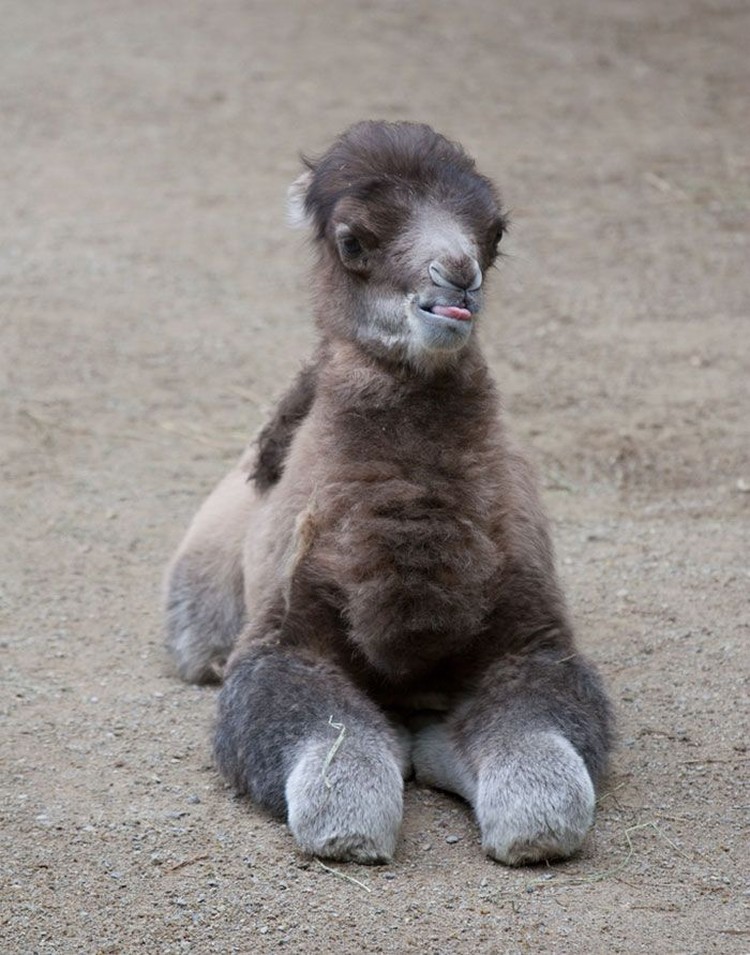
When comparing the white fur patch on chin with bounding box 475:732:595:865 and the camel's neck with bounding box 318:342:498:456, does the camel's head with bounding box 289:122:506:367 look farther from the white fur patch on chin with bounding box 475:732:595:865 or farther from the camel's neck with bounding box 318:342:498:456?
the white fur patch on chin with bounding box 475:732:595:865

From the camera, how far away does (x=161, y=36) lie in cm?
1512

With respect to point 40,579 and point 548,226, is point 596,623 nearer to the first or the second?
point 40,579

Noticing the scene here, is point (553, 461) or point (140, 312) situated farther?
point (140, 312)

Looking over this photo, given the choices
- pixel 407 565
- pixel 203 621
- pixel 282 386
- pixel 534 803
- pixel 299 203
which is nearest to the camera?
pixel 534 803

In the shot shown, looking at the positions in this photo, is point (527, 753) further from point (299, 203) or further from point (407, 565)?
point (299, 203)

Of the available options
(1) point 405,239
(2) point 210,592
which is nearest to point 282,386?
(2) point 210,592

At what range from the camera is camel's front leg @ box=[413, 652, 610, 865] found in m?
4.81

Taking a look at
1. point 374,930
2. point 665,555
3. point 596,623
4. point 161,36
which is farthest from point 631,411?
point 161,36

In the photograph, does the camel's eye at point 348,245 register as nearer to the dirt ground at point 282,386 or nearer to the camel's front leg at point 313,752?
the camel's front leg at point 313,752

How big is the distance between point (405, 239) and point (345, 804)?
1.70 m

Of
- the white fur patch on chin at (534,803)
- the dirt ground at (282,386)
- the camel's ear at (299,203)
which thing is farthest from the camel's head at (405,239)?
the dirt ground at (282,386)

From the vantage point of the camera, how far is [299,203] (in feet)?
19.0

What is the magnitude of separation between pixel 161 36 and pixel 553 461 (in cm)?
829

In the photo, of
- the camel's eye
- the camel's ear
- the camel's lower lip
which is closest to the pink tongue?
the camel's lower lip
